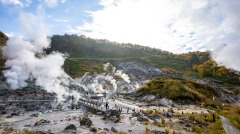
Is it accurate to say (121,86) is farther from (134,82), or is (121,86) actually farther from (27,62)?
(27,62)

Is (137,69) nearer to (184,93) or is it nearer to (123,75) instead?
(123,75)

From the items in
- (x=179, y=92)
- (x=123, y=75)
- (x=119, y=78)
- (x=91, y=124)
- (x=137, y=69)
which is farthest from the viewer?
(x=137, y=69)

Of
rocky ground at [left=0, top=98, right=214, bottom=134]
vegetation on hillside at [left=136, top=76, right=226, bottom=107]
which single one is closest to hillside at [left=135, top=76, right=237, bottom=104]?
vegetation on hillside at [left=136, top=76, right=226, bottom=107]

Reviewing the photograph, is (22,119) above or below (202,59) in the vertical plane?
below

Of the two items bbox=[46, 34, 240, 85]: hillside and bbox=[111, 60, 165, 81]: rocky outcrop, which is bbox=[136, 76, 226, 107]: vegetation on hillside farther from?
bbox=[46, 34, 240, 85]: hillside

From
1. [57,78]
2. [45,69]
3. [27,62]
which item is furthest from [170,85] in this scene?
[27,62]

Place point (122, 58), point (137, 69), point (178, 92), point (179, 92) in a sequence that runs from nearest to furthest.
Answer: point (178, 92) < point (179, 92) < point (137, 69) < point (122, 58)

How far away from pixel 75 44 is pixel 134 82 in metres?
70.9

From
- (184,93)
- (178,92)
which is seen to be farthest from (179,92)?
(184,93)

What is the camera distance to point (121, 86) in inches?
2872

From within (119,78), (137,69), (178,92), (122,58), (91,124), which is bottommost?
(91,124)

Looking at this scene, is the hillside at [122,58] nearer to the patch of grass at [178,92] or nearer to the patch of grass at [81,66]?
the patch of grass at [81,66]

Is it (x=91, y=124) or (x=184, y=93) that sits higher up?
(x=184, y=93)

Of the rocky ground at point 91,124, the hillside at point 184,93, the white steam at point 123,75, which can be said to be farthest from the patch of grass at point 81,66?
the rocky ground at point 91,124
